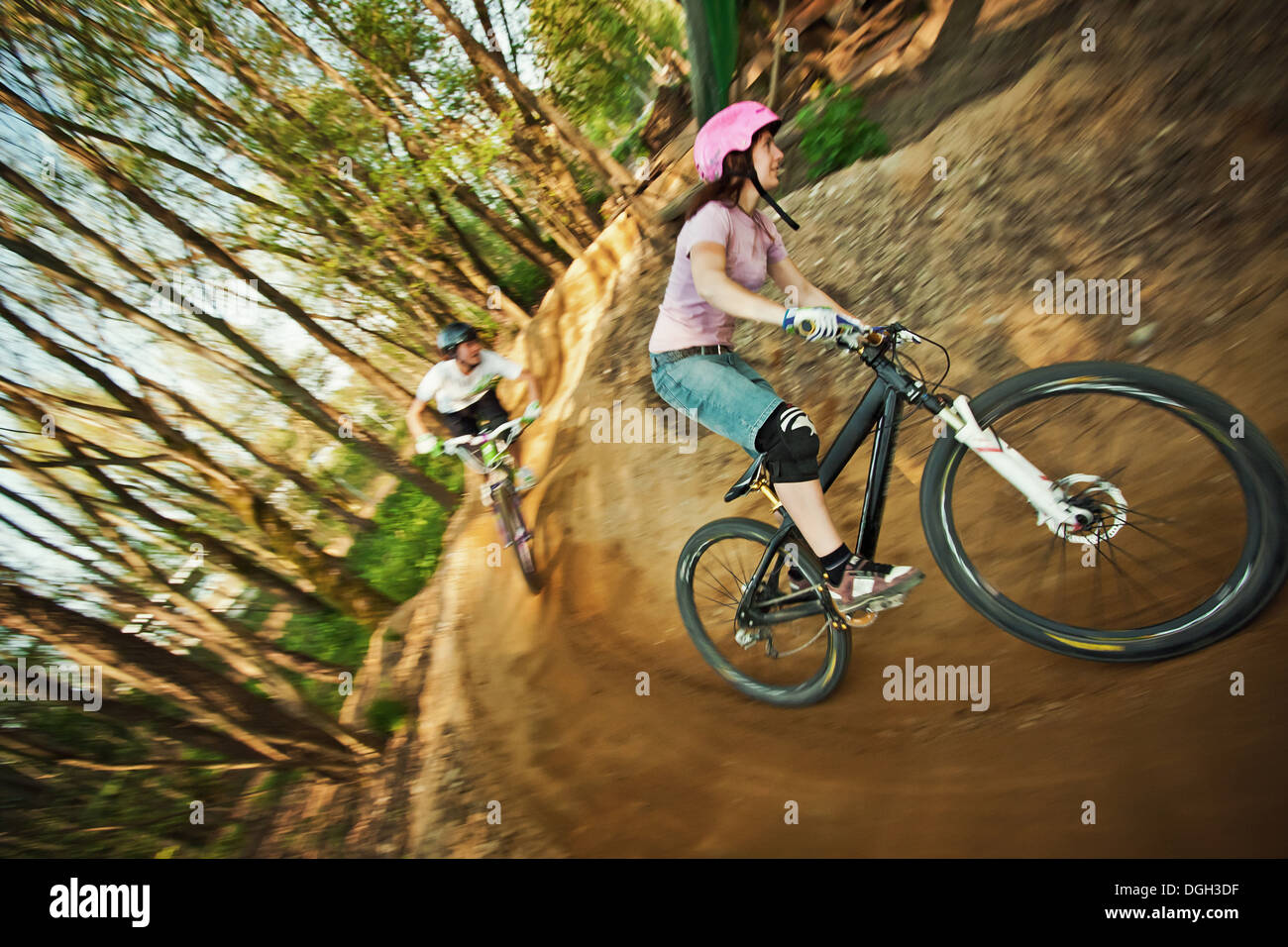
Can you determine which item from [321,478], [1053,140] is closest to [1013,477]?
[1053,140]

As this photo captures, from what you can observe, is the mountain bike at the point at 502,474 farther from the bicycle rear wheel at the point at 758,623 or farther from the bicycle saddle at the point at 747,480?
the bicycle saddle at the point at 747,480

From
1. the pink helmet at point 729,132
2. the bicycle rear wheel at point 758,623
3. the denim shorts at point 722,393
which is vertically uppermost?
the pink helmet at point 729,132

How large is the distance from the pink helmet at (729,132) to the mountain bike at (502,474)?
1277 millimetres

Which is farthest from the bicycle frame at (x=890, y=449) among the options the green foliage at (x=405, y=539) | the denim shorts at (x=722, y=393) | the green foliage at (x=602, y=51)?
the green foliage at (x=602, y=51)

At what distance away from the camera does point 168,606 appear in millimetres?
2719

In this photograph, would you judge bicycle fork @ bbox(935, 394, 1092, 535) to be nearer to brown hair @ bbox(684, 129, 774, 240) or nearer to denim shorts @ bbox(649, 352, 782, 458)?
denim shorts @ bbox(649, 352, 782, 458)

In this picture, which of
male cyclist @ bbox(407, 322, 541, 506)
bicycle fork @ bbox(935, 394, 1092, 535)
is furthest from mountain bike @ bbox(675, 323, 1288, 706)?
male cyclist @ bbox(407, 322, 541, 506)

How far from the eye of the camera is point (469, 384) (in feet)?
8.87

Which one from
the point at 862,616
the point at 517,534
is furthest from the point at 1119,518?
the point at 517,534

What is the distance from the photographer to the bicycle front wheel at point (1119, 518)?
138 cm

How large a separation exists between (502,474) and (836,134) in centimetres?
207

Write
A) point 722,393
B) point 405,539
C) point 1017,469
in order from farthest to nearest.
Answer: point 405,539, point 722,393, point 1017,469

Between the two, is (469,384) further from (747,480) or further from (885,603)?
(885,603)

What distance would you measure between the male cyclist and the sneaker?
1.41 meters
